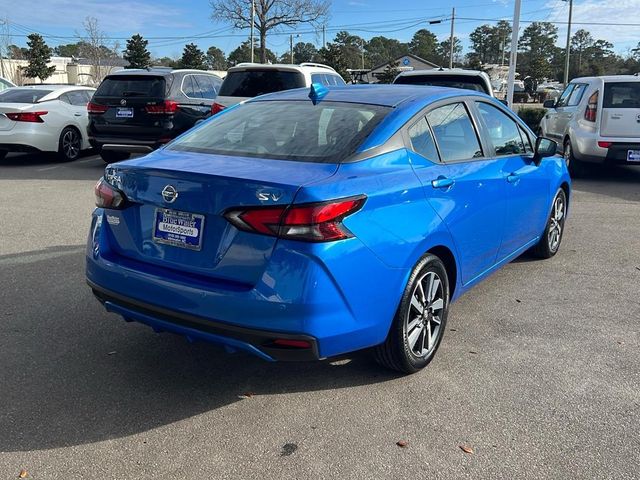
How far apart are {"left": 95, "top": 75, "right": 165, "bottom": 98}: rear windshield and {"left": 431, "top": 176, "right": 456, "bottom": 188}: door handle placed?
25.8 feet

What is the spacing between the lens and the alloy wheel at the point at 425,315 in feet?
11.1

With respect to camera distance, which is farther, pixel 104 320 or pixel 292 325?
pixel 104 320

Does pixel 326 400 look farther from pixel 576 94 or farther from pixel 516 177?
pixel 576 94

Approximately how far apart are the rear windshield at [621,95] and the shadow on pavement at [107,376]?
8465 mm

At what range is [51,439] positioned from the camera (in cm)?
281

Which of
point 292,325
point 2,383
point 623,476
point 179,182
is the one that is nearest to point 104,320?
point 2,383

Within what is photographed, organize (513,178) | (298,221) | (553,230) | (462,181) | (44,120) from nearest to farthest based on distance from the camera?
(298,221)
(462,181)
(513,178)
(553,230)
(44,120)

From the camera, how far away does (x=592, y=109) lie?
33.4ft

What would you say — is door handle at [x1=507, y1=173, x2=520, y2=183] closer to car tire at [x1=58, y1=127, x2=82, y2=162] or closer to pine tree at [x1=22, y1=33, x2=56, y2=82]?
car tire at [x1=58, y1=127, x2=82, y2=162]

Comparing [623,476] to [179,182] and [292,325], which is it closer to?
[292,325]

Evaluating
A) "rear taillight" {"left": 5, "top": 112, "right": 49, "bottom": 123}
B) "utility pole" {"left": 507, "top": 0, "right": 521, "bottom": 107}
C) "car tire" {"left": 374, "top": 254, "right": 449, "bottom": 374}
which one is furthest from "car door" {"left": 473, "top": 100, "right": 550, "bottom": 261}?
"utility pole" {"left": 507, "top": 0, "right": 521, "bottom": 107}

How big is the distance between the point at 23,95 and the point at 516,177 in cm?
1062

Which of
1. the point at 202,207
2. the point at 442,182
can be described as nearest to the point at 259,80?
the point at 442,182

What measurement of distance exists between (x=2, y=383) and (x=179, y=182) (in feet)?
5.14
